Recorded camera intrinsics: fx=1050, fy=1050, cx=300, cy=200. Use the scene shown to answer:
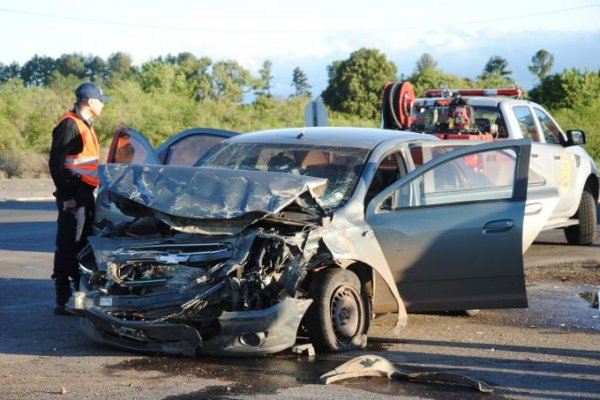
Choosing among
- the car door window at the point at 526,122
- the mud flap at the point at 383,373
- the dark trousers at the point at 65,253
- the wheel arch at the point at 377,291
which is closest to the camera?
the mud flap at the point at 383,373

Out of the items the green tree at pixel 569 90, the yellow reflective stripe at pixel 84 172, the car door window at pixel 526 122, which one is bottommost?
the yellow reflective stripe at pixel 84 172

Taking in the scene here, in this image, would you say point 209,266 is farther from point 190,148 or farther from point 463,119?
point 463,119

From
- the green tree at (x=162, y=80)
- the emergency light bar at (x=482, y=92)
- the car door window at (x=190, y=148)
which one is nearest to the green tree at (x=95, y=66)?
the green tree at (x=162, y=80)

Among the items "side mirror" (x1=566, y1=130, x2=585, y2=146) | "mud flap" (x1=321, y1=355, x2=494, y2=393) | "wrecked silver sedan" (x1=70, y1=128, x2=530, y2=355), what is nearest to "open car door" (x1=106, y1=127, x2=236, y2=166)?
"wrecked silver sedan" (x1=70, y1=128, x2=530, y2=355)

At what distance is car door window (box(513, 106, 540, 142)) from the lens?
13492mm

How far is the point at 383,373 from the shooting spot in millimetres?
6535

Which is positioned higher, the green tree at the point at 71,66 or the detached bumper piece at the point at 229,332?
the green tree at the point at 71,66

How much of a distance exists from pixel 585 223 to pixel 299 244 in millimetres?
8200

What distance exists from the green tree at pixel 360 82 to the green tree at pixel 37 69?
5286 centimetres

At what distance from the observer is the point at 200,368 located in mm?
6750

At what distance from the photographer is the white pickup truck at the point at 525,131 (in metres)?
13.3

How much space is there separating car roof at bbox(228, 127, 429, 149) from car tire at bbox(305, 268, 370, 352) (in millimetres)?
1361

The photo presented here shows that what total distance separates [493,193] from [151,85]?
51.1 metres

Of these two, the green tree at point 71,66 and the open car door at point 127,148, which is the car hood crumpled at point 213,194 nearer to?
the open car door at point 127,148
